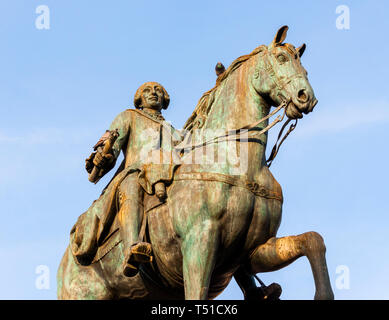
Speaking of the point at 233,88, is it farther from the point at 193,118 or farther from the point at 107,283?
the point at 107,283

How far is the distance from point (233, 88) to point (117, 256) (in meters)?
2.72

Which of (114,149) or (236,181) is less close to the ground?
(114,149)

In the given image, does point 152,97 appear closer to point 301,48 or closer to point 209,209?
point 301,48

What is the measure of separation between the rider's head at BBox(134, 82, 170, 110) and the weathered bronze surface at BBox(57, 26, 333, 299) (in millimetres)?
1132

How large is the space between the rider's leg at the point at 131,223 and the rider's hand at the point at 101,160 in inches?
32.8

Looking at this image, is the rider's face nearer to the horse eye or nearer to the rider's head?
the rider's head

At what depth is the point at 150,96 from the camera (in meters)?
14.8

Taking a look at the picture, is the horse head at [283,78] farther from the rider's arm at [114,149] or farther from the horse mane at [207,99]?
the rider's arm at [114,149]

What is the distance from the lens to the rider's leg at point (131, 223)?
12516 mm

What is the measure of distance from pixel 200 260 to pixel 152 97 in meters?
3.48

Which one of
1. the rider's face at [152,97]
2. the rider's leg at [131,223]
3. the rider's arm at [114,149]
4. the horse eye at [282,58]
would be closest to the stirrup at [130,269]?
the rider's leg at [131,223]

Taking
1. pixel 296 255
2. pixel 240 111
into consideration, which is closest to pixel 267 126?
pixel 240 111

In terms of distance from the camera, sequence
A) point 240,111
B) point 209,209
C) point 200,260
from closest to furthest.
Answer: point 200,260, point 209,209, point 240,111

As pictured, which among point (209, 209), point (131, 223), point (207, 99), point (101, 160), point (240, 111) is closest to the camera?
point (209, 209)
